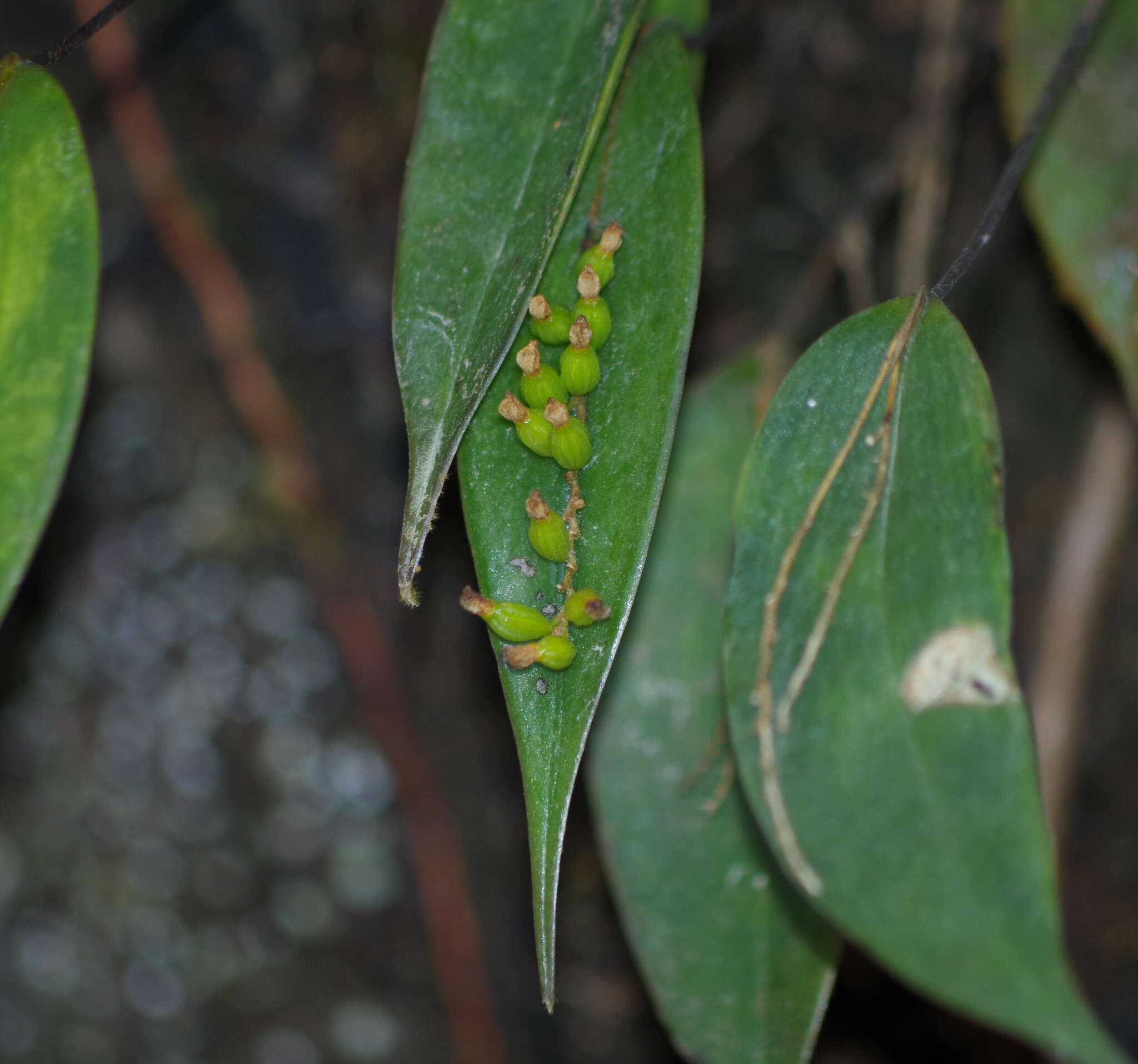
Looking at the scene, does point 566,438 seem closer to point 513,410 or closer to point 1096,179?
point 513,410

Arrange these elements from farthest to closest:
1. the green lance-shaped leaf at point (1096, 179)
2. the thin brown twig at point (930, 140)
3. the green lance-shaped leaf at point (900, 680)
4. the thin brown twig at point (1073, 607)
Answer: the thin brown twig at point (1073, 607)
the thin brown twig at point (930, 140)
the green lance-shaped leaf at point (1096, 179)
the green lance-shaped leaf at point (900, 680)

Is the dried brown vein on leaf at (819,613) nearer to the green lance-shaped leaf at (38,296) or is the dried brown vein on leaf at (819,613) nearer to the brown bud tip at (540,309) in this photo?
the brown bud tip at (540,309)

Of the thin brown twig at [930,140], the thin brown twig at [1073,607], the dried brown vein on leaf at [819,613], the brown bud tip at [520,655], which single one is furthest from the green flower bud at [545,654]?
the thin brown twig at [1073,607]

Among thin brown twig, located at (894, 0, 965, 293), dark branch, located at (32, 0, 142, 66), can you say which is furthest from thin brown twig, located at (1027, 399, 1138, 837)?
dark branch, located at (32, 0, 142, 66)

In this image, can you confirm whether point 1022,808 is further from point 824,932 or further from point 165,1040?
point 165,1040

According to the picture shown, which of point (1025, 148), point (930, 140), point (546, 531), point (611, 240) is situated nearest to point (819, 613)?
point (546, 531)

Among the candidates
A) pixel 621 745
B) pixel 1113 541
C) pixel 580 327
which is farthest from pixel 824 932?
pixel 1113 541
